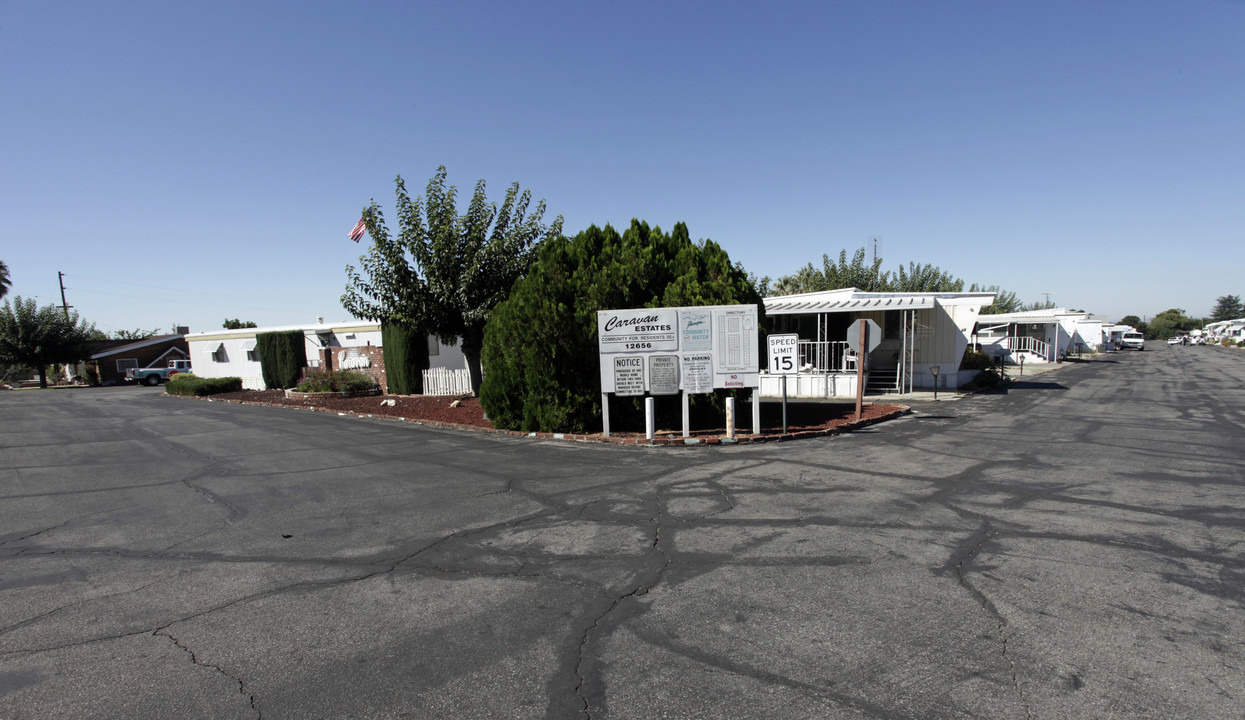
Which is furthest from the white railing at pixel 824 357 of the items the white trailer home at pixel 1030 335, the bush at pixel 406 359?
the bush at pixel 406 359

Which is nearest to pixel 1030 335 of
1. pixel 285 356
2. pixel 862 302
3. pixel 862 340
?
pixel 862 302

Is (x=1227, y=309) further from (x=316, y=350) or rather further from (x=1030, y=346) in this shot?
(x=316, y=350)

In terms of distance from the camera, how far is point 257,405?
21797mm

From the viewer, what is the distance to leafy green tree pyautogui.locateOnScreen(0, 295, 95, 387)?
125ft

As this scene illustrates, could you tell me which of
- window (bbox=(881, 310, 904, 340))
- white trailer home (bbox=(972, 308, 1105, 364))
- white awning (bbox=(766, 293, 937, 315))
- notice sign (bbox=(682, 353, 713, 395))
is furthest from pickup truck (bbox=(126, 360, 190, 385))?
white trailer home (bbox=(972, 308, 1105, 364))

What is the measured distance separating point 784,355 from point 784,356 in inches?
0.8

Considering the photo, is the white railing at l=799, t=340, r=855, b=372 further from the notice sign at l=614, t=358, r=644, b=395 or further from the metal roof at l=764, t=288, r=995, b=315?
the notice sign at l=614, t=358, r=644, b=395

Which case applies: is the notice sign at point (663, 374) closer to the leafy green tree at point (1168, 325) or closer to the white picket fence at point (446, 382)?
the white picket fence at point (446, 382)

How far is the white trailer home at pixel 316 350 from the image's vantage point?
24.1 meters

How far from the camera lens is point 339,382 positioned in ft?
74.6

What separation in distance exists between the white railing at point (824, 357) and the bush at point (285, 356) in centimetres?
2225

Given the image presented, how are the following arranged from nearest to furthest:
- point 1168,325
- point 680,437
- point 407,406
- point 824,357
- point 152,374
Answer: point 680,437, point 407,406, point 824,357, point 152,374, point 1168,325

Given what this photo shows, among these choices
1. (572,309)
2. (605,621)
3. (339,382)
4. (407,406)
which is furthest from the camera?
(339,382)

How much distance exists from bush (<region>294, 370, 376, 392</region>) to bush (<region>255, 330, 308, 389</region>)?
4946 mm
